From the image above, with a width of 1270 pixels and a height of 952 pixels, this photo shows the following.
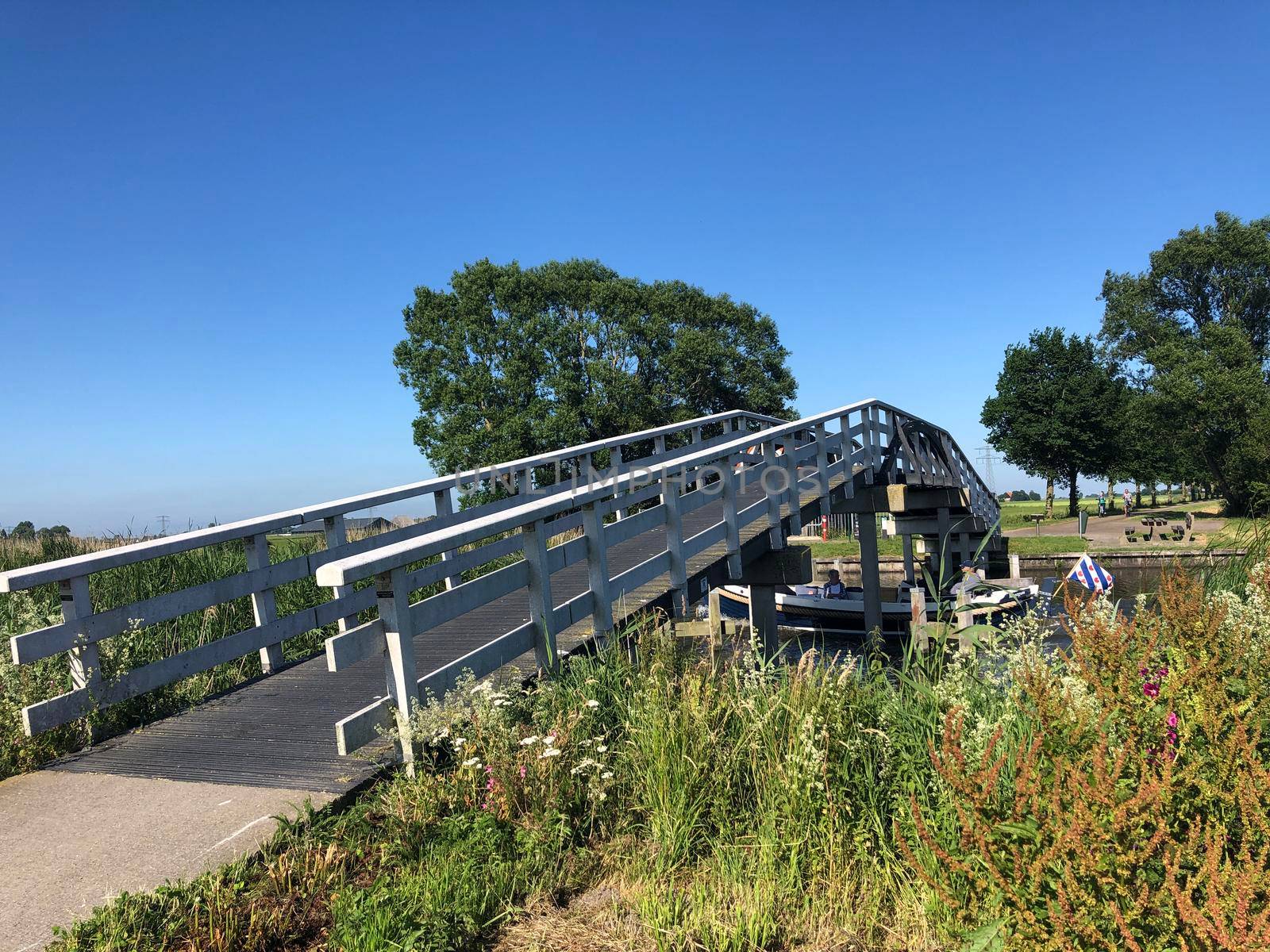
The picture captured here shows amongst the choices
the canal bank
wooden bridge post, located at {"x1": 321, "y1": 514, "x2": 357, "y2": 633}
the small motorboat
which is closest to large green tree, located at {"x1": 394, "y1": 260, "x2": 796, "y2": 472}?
the canal bank

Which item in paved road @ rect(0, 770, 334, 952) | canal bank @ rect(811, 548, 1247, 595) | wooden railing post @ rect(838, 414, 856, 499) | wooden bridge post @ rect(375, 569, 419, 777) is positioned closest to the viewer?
paved road @ rect(0, 770, 334, 952)

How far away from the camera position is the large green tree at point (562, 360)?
3638cm

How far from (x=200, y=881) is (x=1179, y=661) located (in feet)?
13.5

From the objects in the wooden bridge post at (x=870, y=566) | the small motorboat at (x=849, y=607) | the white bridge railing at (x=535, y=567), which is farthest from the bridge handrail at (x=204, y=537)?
the small motorboat at (x=849, y=607)

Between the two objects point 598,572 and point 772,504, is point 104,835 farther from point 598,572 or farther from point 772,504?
point 772,504

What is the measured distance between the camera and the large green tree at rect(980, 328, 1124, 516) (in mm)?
48125

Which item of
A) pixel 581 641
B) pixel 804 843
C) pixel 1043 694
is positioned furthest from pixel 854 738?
pixel 581 641

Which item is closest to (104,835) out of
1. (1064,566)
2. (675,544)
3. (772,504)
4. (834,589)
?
(675,544)

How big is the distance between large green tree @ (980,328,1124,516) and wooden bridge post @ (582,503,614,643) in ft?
159

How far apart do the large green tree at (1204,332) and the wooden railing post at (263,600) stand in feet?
135

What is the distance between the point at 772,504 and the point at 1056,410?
1761 inches

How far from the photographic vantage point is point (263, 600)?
6844 millimetres

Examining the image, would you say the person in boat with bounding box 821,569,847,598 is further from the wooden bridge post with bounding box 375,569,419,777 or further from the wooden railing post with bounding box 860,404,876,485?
the wooden bridge post with bounding box 375,569,419,777

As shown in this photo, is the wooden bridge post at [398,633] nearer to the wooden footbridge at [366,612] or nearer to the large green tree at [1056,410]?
the wooden footbridge at [366,612]
